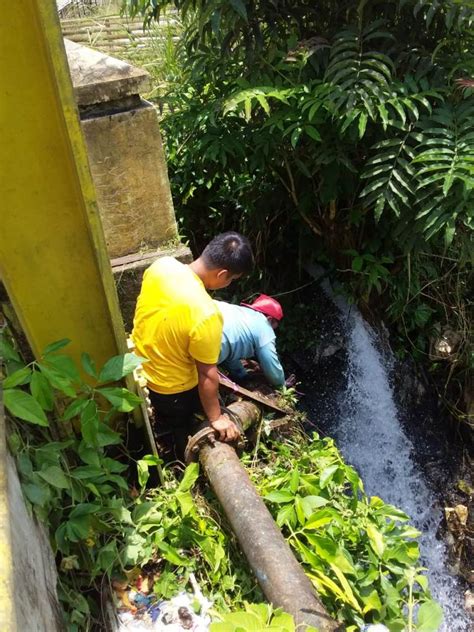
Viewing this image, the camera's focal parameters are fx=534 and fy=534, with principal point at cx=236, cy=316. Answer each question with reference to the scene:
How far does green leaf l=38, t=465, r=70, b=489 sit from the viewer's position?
1618 mm

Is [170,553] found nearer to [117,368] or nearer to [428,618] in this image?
[117,368]

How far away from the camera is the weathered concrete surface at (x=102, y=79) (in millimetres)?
2855

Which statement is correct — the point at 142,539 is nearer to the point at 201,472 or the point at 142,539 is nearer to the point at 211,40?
the point at 201,472

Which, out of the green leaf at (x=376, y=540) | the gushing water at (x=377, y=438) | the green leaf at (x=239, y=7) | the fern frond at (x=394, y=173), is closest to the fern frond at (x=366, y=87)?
the fern frond at (x=394, y=173)

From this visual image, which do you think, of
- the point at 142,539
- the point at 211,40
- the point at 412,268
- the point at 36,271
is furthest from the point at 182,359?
the point at 211,40

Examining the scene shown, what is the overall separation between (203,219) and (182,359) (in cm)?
227

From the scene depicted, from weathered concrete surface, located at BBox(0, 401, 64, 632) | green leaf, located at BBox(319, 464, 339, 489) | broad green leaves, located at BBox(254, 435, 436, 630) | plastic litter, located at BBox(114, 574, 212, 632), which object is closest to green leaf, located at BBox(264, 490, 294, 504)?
broad green leaves, located at BBox(254, 435, 436, 630)

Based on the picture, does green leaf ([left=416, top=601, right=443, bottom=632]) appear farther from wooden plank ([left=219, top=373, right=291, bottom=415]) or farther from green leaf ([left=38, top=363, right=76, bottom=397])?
wooden plank ([left=219, top=373, right=291, bottom=415])

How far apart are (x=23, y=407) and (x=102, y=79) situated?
207cm

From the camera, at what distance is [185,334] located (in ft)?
8.75

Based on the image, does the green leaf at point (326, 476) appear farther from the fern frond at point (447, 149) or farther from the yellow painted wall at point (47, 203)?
the fern frond at point (447, 149)

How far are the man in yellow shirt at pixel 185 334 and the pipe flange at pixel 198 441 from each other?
0.05 meters

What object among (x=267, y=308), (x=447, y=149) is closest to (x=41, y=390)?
(x=267, y=308)

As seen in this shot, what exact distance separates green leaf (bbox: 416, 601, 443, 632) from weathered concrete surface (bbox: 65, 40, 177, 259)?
2425mm
